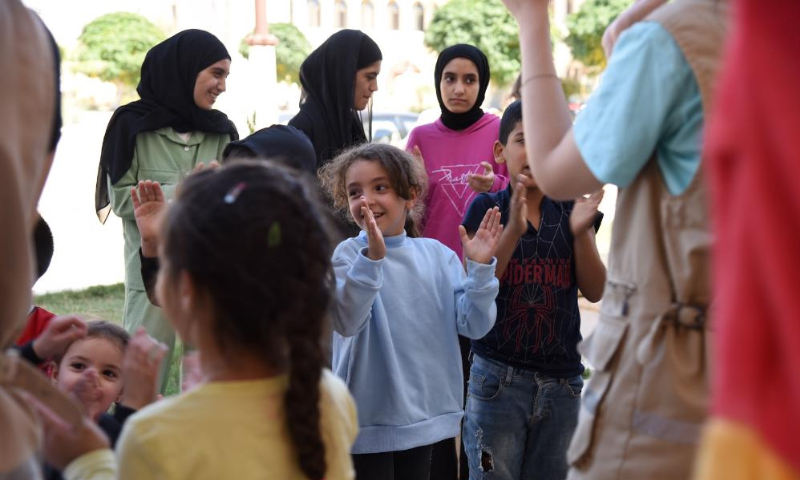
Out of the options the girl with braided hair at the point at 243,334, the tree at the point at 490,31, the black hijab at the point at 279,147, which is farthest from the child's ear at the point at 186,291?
the tree at the point at 490,31

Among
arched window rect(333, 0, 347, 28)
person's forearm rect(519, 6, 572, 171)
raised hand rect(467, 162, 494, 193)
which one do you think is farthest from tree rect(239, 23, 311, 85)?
person's forearm rect(519, 6, 572, 171)

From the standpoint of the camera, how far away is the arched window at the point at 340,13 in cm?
5577

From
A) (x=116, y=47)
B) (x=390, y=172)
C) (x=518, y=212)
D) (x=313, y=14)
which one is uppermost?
(x=313, y=14)

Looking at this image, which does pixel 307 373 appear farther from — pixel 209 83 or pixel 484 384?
pixel 209 83

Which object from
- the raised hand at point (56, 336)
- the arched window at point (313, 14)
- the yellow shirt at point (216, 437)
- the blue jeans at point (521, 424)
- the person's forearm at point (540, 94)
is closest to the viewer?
the yellow shirt at point (216, 437)

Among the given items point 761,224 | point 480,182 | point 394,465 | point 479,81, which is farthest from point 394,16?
point 761,224

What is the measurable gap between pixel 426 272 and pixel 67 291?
20.8 feet

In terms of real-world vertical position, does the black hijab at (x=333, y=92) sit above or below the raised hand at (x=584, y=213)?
above

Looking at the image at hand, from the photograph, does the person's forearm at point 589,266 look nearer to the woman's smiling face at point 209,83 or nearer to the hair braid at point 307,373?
the hair braid at point 307,373

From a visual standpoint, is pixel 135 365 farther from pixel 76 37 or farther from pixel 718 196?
pixel 76 37

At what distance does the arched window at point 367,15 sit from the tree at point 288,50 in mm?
16671

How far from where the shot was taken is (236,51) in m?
32.3

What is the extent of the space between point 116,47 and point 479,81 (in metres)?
33.9

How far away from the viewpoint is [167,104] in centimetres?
488
